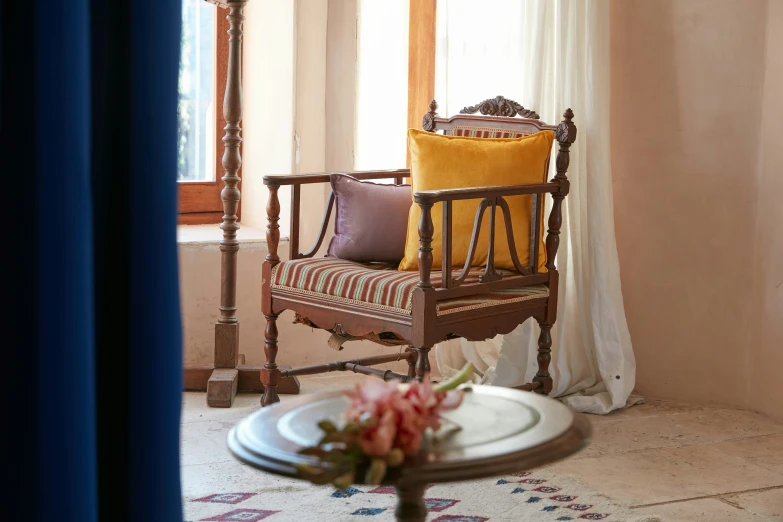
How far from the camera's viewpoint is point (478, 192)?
2.84 m

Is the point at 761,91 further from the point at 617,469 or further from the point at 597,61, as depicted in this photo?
the point at 617,469

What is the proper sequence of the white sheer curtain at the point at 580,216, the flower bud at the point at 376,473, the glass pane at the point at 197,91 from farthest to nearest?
the glass pane at the point at 197,91 → the white sheer curtain at the point at 580,216 → the flower bud at the point at 376,473

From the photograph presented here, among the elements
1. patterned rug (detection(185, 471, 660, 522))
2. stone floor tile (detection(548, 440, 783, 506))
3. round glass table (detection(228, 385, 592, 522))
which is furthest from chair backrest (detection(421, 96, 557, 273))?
round glass table (detection(228, 385, 592, 522))

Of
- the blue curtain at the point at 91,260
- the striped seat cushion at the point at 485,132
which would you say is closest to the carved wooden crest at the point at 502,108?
the striped seat cushion at the point at 485,132

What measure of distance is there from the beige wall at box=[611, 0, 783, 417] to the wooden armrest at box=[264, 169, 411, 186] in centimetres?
87

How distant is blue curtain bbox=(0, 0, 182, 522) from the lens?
92cm

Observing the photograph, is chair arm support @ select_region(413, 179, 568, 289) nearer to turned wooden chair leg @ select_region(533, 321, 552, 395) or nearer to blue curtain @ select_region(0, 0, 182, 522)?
turned wooden chair leg @ select_region(533, 321, 552, 395)

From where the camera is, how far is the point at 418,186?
3176 millimetres

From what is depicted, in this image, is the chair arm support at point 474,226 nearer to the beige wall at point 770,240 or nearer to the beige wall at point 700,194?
the beige wall at point 700,194

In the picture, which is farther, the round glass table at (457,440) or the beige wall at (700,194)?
the beige wall at (700,194)

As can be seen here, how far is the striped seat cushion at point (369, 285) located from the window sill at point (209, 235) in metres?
0.67

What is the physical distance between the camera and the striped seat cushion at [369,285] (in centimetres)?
281

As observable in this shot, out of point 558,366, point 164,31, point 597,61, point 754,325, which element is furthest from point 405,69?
point 164,31

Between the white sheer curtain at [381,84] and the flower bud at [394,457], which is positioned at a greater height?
the white sheer curtain at [381,84]
